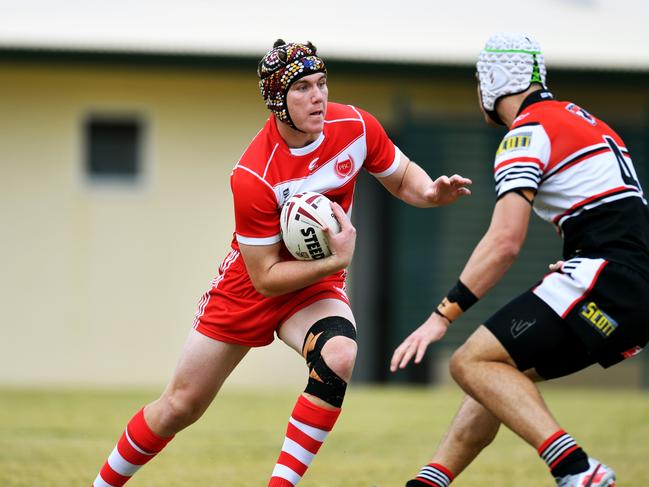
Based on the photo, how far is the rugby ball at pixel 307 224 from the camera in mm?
5551

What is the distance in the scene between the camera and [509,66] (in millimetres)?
5492

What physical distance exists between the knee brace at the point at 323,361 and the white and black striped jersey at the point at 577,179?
100 cm

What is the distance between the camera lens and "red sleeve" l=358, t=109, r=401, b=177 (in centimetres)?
608

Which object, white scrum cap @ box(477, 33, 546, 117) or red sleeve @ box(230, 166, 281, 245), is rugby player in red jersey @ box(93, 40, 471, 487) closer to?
red sleeve @ box(230, 166, 281, 245)

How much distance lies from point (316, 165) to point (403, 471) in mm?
2598

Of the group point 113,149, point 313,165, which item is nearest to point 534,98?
point 313,165

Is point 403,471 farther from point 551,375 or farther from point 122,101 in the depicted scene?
point 122,101

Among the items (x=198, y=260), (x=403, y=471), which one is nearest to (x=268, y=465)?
(x=403, y=471)

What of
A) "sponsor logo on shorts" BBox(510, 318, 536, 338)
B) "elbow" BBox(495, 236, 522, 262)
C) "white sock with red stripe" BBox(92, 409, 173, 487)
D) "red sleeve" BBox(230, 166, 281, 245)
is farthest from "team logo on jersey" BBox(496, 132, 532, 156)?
"white sock with red stripe" BBox(92, 409, 173, 487)

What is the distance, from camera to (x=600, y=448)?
893 centimetres

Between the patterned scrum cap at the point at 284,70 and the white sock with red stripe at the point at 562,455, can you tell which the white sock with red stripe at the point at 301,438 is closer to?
the white sock with red stripe at the point at 562,455

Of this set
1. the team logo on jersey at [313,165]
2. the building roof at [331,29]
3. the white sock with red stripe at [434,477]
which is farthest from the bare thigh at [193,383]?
the building roof at [331,29]

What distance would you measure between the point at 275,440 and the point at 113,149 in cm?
621

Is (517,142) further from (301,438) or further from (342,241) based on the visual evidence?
(301,438)
